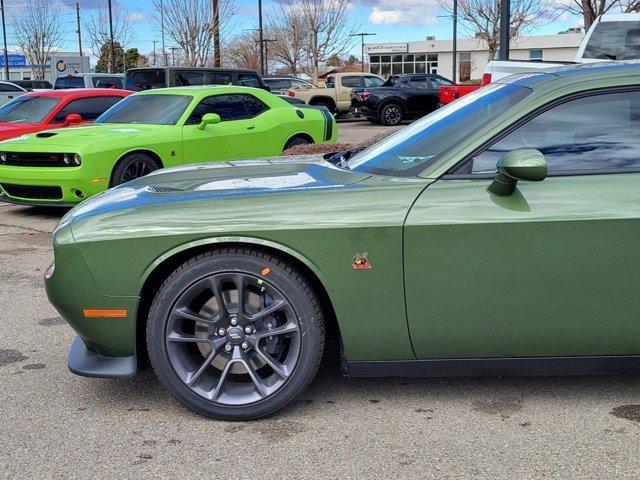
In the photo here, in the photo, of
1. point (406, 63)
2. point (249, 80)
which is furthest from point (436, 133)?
point (406, 63)

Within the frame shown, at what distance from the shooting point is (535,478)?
2857mm

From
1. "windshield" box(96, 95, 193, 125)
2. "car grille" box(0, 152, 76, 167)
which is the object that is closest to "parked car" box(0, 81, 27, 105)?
"windshield" box(96, 95, 193, 125)

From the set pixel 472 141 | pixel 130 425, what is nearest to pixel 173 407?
pixel 130 425

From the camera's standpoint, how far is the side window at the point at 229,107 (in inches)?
368

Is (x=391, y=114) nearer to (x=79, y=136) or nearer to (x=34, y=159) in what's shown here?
(x=79, y=136)

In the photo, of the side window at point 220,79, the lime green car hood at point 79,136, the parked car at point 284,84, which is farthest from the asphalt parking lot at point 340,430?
the parked car at point 284,84

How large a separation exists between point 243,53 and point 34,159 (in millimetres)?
59262

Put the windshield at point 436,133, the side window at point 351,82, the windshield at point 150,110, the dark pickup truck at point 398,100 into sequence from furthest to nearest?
the side window at point 351,82 → the dark pickup truck at point 398,100 → the windshield at point 150,110 → the windshield at point 436,133

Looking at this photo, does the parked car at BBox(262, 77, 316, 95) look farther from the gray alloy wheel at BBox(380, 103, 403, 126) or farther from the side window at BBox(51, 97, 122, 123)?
the side window at BBox(51, 97, 122, 123)

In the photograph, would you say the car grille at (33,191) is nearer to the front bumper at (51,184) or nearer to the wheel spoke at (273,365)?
the front bumper at (51,184)

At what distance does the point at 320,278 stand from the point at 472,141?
34.7 inches

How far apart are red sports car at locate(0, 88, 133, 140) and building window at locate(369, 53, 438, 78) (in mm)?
58260

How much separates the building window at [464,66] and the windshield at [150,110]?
54.6 m

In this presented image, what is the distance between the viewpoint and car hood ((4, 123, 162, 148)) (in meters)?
8.37
